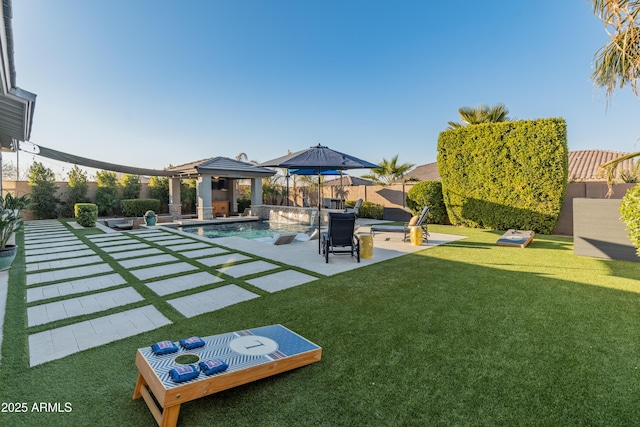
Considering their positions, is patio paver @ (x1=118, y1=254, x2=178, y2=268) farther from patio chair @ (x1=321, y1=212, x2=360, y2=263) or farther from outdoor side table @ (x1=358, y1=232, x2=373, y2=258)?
outdoor side table @ (x1=358, y1=232, x2=373, y2=258)

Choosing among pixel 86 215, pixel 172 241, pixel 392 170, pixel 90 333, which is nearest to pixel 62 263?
pixel 172 241

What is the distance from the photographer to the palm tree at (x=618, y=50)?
3.81 metres

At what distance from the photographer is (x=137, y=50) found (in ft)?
41.5

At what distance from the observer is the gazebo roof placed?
54.6ft

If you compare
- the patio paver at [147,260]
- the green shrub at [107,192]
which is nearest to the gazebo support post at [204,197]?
the green shrub at [107,192]

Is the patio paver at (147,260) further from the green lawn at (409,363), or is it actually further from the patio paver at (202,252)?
the green lawn at (409,363)

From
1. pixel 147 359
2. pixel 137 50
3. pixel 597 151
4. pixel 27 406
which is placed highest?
pixel 137 50

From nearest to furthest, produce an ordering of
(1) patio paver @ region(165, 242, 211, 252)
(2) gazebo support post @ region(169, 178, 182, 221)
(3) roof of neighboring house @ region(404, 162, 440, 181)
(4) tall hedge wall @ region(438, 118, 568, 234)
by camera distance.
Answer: (1) patio paver @ region(165, 242, 211, 252)
(4) tall hedge wall @ region(438, 118, 568, 234)
(2) gazebo support post @ region(169, 178, 182, 221)
(3) roof of neighboring house @ region(404, 162, 440, 181)

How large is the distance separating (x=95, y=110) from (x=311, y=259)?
14.3m

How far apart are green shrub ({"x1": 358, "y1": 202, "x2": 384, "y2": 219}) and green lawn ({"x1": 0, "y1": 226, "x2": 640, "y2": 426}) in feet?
39.2

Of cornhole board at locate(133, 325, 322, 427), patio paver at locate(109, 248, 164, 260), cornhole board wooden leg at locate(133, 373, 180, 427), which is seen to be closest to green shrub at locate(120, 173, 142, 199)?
patio paver at locate(109, 248, 164, 260)

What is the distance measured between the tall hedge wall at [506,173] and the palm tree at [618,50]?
5871mm

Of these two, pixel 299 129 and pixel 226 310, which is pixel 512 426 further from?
pixel 299 129

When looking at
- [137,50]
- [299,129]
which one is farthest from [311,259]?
[299,129]
